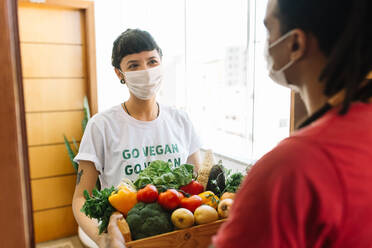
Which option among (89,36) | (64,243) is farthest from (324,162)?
(64,243)

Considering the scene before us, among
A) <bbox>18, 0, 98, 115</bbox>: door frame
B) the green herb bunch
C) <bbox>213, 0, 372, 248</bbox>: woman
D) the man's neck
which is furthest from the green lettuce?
<bbox>18, 0, 98, 115</bbox>: door frame

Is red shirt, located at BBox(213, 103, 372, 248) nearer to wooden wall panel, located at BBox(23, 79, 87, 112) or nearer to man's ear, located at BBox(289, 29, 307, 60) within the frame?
man's ear, located at BBox(289, 29, 307, 60)

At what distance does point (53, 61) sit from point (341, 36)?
2620 mm

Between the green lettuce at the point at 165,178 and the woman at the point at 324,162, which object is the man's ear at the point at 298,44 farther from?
the green lettuce at the point at 165,178

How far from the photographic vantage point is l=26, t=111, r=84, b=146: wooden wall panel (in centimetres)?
265

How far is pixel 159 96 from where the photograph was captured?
2992 mm

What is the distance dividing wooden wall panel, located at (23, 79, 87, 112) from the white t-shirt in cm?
156

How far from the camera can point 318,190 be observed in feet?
1.21

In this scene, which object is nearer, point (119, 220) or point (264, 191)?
point (264, 191)

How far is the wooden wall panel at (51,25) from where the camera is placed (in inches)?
99.3

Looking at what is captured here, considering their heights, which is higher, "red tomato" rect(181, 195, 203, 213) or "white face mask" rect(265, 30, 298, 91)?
"white face mask" rect(265, 30, 298, 91)

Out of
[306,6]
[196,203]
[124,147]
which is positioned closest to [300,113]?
[196,203]

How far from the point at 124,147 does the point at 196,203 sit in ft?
1.63

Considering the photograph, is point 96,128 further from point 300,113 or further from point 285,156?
point 285,156
